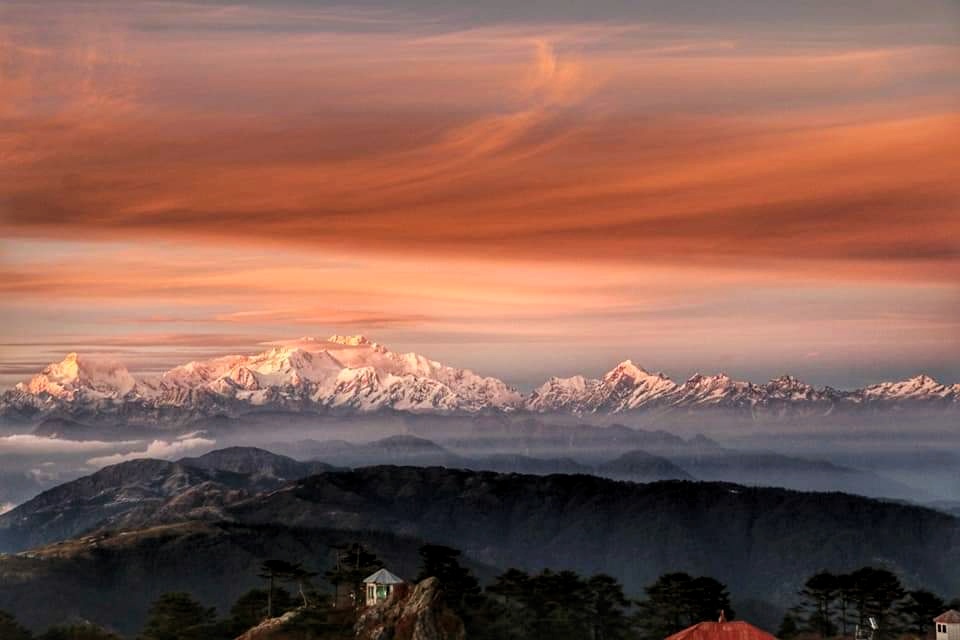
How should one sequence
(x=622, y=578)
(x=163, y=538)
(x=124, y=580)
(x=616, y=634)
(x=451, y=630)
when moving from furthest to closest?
1. (x=622, y=578)
2. (x=163, y=538)
3. (x=124, y=580)
4. (x=616, y=634)
5. (x=451, y=630)

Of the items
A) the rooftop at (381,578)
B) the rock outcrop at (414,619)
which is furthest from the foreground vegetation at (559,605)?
the rock outcrop at (414,619)

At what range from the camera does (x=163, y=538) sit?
18612 centimetres

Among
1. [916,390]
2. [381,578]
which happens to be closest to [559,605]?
[381,578]

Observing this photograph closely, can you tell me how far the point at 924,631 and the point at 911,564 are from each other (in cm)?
13184

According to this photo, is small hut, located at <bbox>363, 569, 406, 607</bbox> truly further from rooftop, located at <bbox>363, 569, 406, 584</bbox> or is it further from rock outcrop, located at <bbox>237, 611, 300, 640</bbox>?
rock outcrop, located at <bbox>237, 611, 300, 640</bbox>

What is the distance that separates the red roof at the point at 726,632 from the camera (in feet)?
178

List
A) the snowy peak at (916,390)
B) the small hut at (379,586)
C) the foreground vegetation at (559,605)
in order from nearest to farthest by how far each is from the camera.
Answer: the small hut at (379,586) < the foreground vegetation at (559,605) < the snowy peak at (916,390)

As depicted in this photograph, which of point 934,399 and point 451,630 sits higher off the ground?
point 934,399

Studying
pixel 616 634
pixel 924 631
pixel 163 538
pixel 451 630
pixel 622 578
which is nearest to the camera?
pixel 451 630

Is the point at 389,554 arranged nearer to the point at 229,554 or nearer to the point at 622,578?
the point at 229,554

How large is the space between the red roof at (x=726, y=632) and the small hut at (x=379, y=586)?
14.2 meters

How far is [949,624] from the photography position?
62406mm

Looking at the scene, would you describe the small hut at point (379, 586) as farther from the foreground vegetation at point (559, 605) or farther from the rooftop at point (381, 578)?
the foreground vegetation at point (559, 605)

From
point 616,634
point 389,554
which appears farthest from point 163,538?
point 616,634
